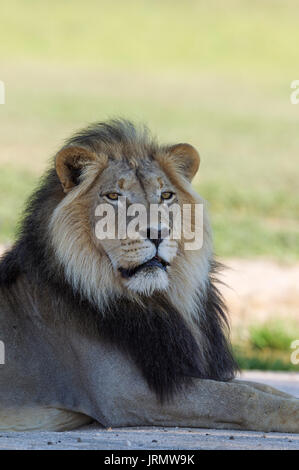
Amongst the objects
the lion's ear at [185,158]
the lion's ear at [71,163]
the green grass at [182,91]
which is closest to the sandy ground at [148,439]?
the lion's ear at [71,163]

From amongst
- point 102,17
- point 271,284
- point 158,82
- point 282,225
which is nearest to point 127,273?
point 271,284

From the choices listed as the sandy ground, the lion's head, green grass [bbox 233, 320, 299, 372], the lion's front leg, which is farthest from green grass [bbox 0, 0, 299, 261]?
the sandy ground

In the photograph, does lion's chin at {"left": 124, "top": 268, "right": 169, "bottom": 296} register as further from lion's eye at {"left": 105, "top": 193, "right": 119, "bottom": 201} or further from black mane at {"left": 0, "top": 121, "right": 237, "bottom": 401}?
lion's eye at {"left": 105, "top": 193, "right": 119, "bottom": 201}

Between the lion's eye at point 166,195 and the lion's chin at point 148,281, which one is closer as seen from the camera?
the lion's chin at point 148,281

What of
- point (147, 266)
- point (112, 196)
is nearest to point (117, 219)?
point (112, 196)

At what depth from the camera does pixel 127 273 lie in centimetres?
564

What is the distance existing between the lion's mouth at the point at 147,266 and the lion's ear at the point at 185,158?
2.65ft

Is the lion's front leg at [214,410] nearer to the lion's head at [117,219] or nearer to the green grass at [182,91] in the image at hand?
the lion's head at [117,219]

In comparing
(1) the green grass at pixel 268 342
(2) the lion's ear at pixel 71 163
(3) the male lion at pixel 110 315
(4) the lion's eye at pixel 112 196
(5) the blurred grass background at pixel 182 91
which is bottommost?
(1) the green grass at pixel 268 342

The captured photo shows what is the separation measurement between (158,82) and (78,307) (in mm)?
33260

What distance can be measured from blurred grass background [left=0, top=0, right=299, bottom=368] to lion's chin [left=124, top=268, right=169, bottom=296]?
18.0 ft

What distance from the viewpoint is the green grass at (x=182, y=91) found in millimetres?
21938

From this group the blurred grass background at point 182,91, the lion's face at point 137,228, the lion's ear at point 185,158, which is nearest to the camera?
the lion's face at point 137,228

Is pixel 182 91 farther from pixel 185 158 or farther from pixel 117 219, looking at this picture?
pixel 117 219
